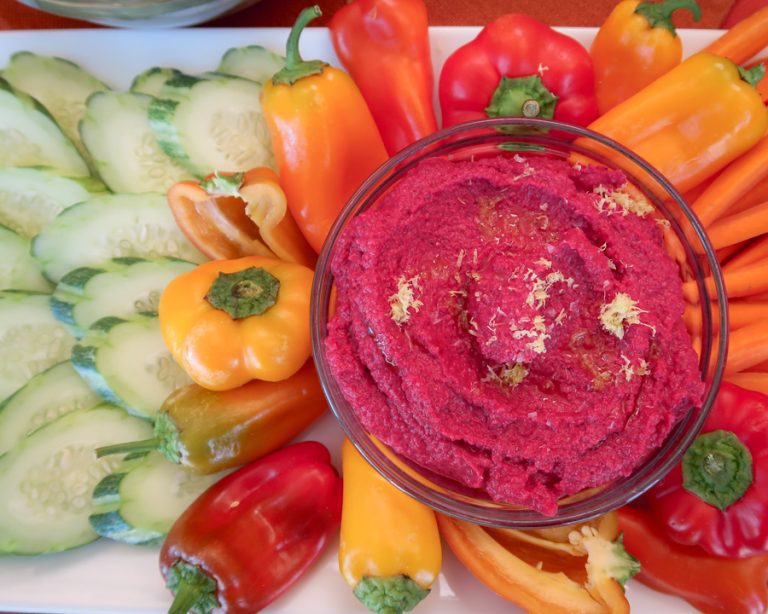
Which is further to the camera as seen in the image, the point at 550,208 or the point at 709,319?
the point at 709,319

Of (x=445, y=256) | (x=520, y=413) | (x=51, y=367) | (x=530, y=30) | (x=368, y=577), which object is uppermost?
(x=530, y=30)

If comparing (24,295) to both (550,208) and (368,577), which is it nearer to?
(368,577)

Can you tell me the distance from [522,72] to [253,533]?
124 cm

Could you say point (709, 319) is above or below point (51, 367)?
above

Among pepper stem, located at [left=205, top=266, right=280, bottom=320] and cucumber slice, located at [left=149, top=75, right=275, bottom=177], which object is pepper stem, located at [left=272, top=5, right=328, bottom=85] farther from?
pepper stem, located at [left=205, top=266, right=280, bottom=320]

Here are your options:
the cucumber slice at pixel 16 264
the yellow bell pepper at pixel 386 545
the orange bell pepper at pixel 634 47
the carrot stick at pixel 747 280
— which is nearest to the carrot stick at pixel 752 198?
the carrot stick at pixel 747 280

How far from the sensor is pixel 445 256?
A: 1.30m

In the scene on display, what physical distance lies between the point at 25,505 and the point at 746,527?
160cm

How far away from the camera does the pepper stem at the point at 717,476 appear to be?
1.42m

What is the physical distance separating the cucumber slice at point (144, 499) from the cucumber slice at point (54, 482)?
0.16 feet

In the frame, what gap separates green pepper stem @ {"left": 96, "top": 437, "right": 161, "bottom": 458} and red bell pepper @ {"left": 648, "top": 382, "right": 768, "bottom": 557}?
3.79 feet

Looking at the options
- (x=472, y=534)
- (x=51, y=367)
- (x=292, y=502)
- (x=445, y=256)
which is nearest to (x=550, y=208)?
(x=445, y=256)

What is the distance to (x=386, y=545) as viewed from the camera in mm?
1432

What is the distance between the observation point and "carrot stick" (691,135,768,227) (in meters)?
1.53
